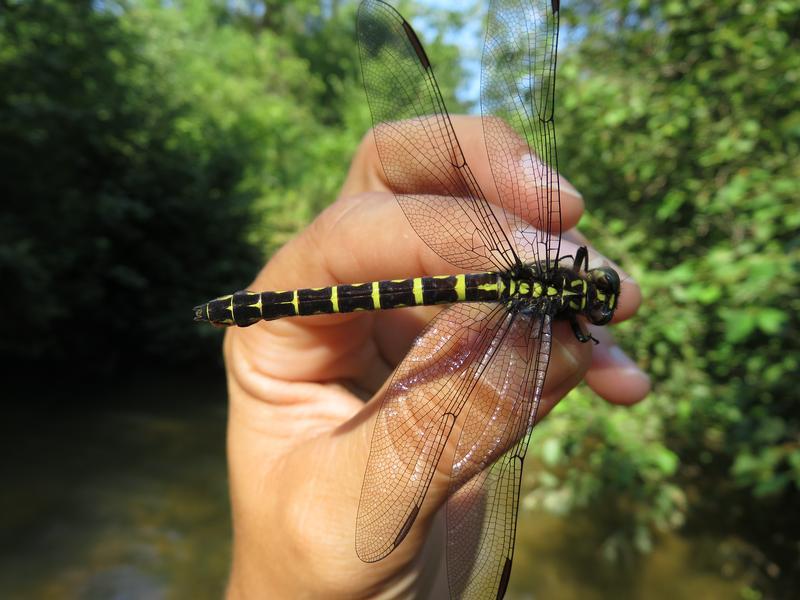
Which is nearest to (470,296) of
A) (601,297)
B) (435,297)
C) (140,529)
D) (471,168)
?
(435,297)

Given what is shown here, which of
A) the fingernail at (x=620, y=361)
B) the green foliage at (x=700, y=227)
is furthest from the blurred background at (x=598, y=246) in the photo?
the fingernail at (x=620, y=361)

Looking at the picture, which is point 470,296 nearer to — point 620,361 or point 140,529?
point 620,361

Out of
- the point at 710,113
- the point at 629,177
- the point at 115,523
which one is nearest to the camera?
the point at 710,113

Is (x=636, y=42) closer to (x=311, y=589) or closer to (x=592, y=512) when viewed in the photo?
(x=311, y=589)

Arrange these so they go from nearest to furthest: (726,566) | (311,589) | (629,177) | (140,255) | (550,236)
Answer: (311,589), (550,236), (629,177), (726,566), (140,255)

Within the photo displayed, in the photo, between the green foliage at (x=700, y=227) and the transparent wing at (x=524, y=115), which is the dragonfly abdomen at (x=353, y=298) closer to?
the transparent wing at (x=524, y=115)

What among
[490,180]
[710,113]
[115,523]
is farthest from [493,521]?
[115,523]
